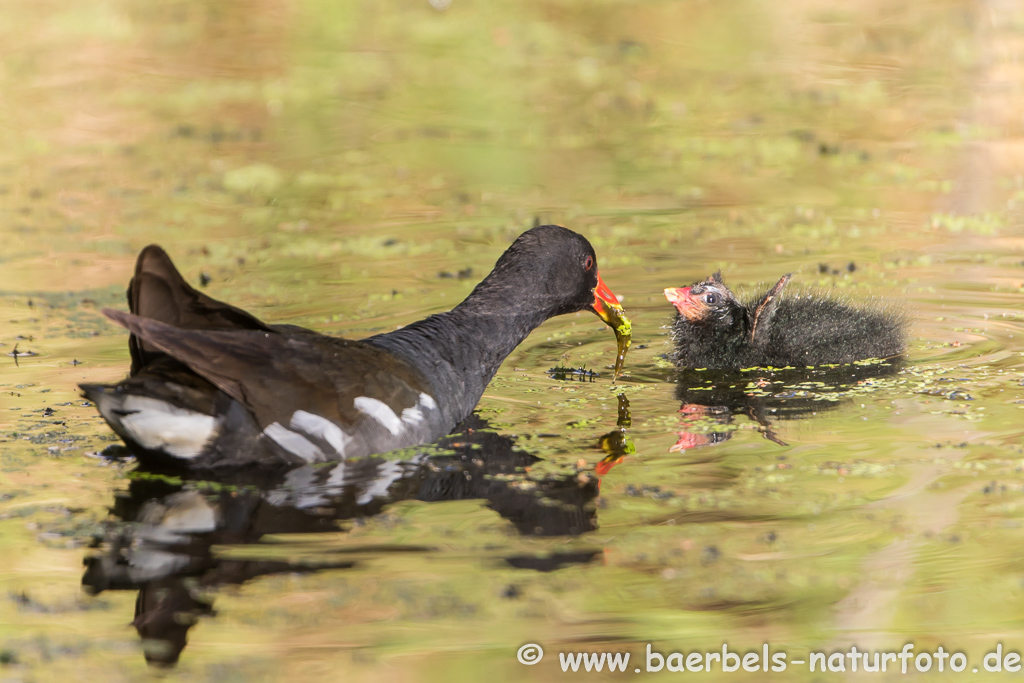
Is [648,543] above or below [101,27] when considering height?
below

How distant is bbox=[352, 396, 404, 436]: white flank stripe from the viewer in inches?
194

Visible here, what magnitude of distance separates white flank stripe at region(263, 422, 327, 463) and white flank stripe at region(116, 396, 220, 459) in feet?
0.67

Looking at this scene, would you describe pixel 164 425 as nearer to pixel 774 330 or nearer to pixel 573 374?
pixel 573 374

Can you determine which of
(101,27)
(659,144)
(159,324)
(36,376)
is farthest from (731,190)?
(101,27)

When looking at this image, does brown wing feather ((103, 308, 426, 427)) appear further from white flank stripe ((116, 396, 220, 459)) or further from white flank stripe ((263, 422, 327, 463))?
white flank stripe ((116, 396, 220, 459))

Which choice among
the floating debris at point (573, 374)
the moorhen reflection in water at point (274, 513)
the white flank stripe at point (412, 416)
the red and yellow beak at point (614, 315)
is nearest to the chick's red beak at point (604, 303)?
the red and yellow beak at point (614, 315)

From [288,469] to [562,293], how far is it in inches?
64.1

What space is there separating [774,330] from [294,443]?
2741 millimetres

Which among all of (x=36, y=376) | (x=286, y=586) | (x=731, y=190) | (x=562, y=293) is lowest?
(x=286, y=586)

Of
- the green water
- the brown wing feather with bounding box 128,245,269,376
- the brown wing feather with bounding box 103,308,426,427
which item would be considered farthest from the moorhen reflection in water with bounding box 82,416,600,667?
the brown wing feather with bounding box 128,245,269,376

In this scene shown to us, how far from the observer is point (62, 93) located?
12.9 metres

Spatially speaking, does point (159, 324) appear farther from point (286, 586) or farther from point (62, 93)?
point (62, 93)

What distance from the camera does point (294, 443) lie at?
483 centimetres

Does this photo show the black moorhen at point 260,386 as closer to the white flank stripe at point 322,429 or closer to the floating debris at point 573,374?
the white flank stripe at point 322,429
